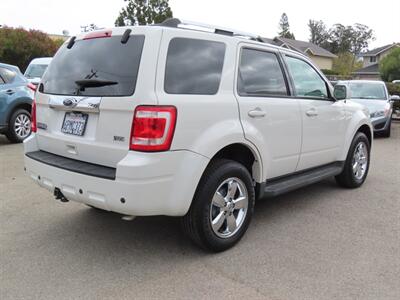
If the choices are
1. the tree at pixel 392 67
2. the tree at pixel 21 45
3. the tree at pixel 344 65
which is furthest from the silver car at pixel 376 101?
the tree at pixel 344 65

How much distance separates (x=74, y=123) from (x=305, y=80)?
2.72 metres

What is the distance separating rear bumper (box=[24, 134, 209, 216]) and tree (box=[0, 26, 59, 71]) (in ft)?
94.5

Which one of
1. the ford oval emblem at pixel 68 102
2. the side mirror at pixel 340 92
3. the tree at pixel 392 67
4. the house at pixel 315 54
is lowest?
the ford oval emblem at pixel 68 102

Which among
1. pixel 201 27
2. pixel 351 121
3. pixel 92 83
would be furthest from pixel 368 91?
pixel 92 83

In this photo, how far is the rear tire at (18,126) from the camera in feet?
30.0

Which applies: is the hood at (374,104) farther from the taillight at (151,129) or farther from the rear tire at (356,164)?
the taillight at (151,129)

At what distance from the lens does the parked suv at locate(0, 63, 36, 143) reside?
895cm

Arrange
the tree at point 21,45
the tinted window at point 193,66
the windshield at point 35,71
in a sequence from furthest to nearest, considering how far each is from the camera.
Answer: the tree at point 21,45
the windshield at point 35,71
the tinted window at point 193,66

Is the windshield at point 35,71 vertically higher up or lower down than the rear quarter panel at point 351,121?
higher up

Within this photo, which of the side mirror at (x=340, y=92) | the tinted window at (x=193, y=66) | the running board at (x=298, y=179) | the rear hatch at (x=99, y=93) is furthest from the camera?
the side mirror at (x=340, y=92)

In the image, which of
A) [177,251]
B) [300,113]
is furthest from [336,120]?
[177,251]

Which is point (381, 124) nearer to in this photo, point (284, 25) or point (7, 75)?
point (7, 75)

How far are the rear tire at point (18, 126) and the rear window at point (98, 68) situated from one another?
19.1 feet

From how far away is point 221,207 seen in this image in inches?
144
